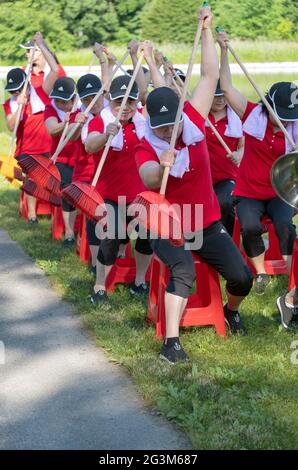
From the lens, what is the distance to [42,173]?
8.38 m

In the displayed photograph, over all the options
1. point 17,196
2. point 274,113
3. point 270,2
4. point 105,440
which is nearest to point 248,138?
point 274,113

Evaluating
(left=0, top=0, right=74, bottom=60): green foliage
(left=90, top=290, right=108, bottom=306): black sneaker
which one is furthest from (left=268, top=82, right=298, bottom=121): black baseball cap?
(left=0, top=0, right=74, bottom=60): green foliage

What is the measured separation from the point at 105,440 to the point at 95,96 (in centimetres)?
386

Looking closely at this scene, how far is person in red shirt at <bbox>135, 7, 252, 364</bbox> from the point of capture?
6121 mm

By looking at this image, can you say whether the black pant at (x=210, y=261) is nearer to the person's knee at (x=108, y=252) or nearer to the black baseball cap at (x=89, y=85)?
the person's knee at (x=108, y=252)

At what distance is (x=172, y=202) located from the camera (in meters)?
6.36

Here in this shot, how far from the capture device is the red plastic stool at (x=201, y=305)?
6829mm

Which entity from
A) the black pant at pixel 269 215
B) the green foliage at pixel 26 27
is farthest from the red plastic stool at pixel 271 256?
the green foliage at pixel 26 27

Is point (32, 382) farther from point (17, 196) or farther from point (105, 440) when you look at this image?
point (17, 196)

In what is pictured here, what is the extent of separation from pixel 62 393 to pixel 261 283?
2.84m

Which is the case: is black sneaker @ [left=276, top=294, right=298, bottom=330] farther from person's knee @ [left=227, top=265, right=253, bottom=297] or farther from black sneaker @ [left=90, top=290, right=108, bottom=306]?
black sneaker @ [left=90, top=290, right=108, bottom=306]

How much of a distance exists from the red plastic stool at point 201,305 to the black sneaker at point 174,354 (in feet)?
1.52

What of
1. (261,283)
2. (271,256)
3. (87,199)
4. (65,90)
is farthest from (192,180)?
(65,90)

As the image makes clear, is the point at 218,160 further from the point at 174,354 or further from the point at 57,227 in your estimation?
the point at 174,354
